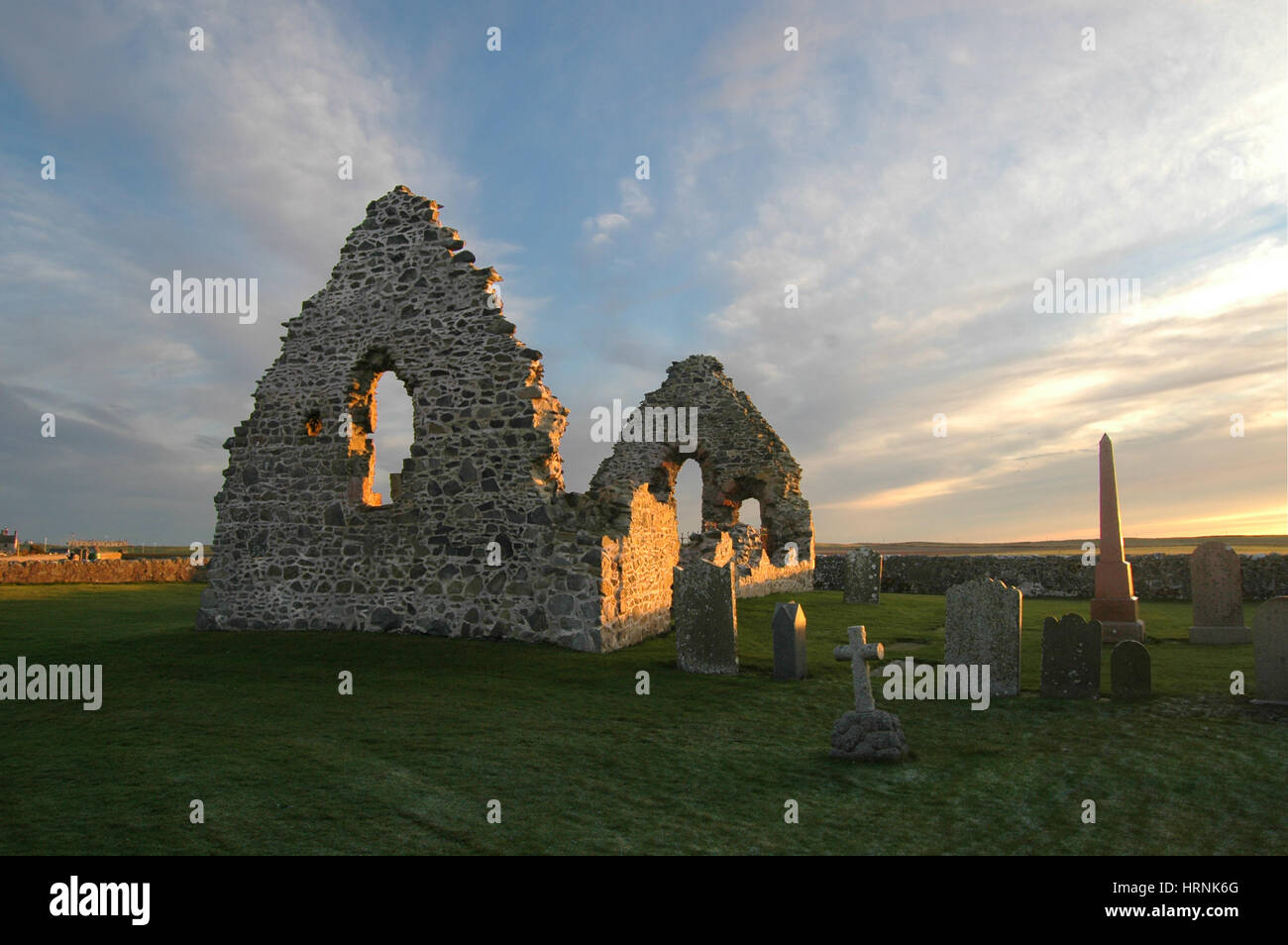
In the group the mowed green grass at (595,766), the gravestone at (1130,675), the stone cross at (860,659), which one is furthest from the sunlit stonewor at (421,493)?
the gravestone at (1130,675)

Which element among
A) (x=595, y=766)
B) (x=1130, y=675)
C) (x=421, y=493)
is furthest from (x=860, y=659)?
(x=421, y=493)

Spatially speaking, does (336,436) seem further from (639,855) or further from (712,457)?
(712,457)

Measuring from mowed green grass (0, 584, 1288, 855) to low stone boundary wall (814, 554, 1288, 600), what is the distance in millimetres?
11637

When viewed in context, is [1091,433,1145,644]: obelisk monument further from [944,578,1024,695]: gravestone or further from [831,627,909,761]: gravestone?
[831,627,909,761]: gravestone

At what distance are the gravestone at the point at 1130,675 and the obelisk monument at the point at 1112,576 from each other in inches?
198

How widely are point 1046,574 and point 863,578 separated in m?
7.51

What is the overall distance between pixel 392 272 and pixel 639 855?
12.4 metres

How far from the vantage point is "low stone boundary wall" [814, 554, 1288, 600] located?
2112 cm

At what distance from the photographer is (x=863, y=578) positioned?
20750 millimetres

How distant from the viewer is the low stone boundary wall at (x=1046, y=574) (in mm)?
21125

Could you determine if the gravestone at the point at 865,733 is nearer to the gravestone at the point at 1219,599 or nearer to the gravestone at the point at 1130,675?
the gravestone at the point at 1130,675

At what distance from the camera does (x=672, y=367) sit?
29078 millimetres

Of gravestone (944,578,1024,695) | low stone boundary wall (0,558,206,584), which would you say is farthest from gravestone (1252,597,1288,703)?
low stone boundary wall (0,558,206,584)

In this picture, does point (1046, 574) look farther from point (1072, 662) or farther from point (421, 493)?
point (421, 493)
